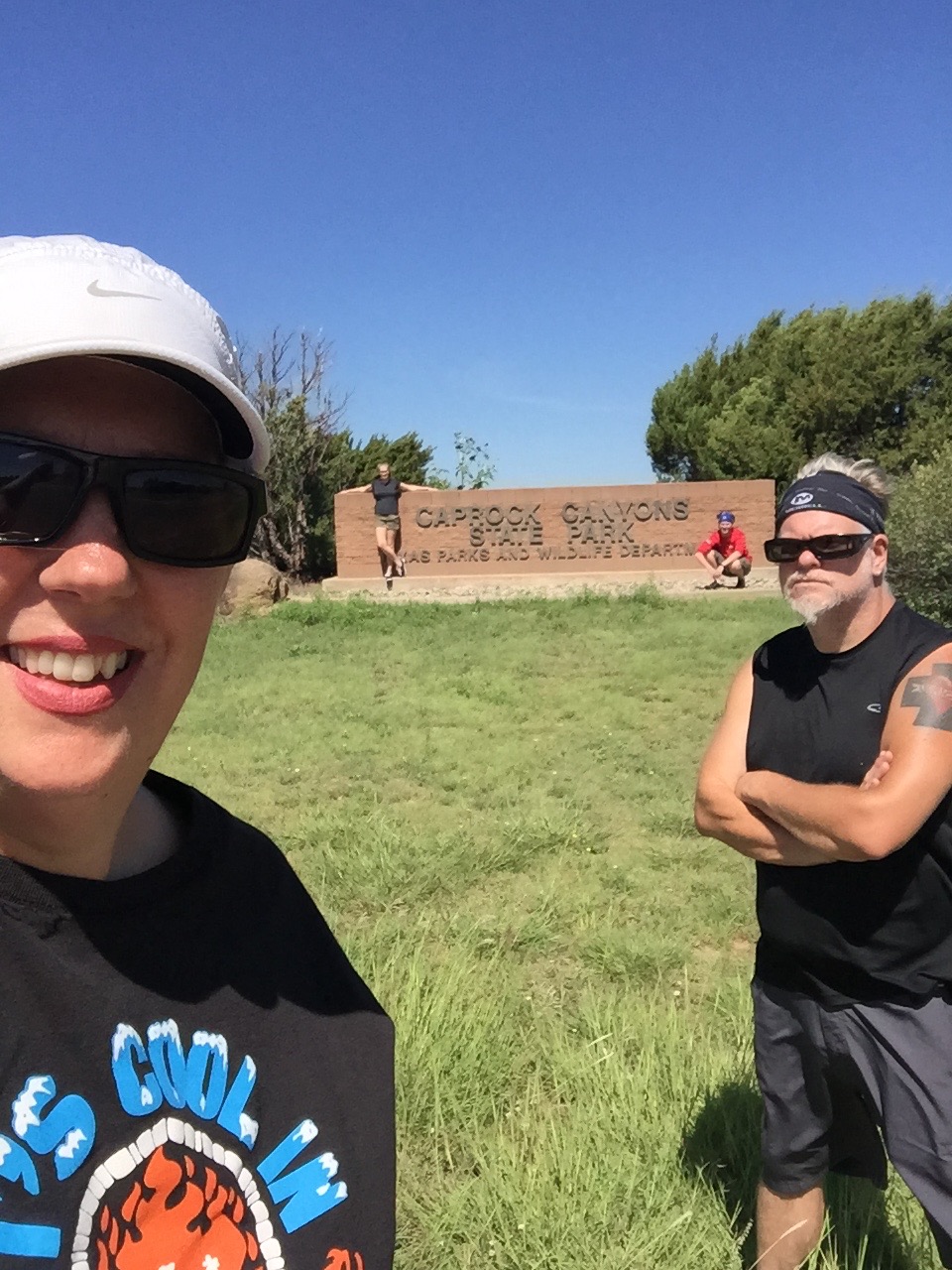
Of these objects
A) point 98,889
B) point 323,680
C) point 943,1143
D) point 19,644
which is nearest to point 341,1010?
point 98,889

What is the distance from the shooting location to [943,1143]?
185 cm

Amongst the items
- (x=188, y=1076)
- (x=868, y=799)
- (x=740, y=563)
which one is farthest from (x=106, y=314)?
(x=740, y=563)

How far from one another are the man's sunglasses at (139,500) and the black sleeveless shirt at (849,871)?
1594 mm

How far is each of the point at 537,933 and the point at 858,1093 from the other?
1.86 metres

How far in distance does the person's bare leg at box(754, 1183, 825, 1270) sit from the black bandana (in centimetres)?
159

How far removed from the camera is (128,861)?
1.04 meters

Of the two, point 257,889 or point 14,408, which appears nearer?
point 14,408

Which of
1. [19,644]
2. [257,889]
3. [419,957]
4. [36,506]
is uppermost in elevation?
[36,506]

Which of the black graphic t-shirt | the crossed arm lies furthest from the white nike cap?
the crossed arm

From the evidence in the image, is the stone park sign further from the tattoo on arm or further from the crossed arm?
the tattoo on arm

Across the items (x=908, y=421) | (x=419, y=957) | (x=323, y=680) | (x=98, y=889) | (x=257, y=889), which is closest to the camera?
(x=98, y=889)

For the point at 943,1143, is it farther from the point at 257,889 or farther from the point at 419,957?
the point at 419,957

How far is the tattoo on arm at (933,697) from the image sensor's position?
75.9 inches

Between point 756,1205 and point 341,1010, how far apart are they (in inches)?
66.6
